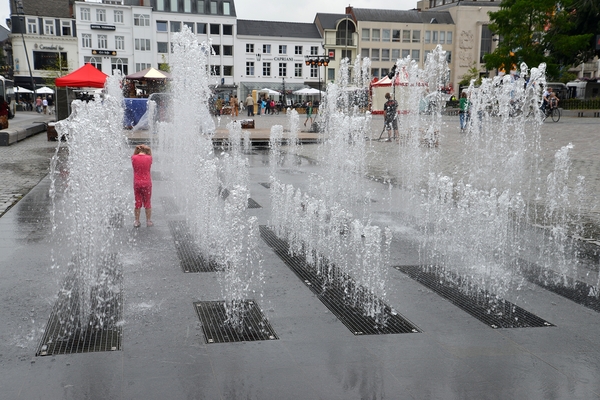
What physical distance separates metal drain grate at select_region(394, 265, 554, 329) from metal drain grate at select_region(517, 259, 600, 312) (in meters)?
0.64

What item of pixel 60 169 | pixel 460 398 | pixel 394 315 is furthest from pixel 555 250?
pixel 60 169

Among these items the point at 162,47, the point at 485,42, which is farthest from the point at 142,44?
the point at 485,42

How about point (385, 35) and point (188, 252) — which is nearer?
point (188, 252)

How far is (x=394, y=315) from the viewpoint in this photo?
15.9 ft

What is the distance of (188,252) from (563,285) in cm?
381

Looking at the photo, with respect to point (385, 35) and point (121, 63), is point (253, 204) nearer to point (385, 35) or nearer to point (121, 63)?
point (121, 63)

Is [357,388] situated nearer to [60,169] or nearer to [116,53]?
[60,169]

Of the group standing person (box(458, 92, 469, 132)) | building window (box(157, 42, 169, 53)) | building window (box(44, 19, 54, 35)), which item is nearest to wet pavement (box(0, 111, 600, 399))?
standing person (box(458, 92, 469, 132))

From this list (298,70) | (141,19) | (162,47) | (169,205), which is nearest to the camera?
(169,205)

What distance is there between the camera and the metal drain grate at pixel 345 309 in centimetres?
457

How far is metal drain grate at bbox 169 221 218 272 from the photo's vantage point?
19.9ft

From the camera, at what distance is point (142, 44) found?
2601 inches

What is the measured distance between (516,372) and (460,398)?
22.2 inches

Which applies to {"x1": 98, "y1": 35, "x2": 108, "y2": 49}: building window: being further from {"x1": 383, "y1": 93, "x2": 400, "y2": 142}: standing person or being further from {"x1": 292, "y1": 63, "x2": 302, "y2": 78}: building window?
{"x1": 383, "y1": 93, "x2": 400, "y2": 142}: standing person
